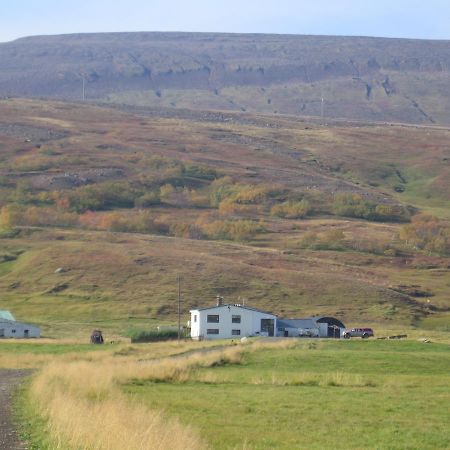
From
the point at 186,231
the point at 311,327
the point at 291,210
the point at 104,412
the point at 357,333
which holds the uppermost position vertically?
the point at 291,210

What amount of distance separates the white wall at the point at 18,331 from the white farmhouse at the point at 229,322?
10.3 metres

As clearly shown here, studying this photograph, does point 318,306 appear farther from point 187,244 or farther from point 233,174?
point 233,174

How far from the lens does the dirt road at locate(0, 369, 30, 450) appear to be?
17.6 metres

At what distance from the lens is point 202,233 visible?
131875mm

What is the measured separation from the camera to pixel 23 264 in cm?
10375

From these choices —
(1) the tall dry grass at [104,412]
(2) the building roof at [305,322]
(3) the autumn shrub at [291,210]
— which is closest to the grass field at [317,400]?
(1) the tall dry grass at [104,412]

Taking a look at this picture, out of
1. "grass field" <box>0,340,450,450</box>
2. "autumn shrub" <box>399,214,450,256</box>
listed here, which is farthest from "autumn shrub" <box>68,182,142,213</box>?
"grass field" <box>0,340,450,450</box>

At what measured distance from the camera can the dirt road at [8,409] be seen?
57.8 feet

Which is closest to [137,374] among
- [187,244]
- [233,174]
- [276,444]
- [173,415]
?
[173,415]

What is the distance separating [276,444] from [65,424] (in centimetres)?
376

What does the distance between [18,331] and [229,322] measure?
45.6 feet

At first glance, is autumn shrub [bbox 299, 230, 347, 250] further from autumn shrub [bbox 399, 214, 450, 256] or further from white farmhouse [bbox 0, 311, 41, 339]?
white farmhouse [bbox 0, 311, 41, 339]

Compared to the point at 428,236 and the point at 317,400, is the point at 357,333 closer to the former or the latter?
the point at 317,400

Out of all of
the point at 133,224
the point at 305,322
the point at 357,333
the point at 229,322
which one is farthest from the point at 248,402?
the point at 133,224
